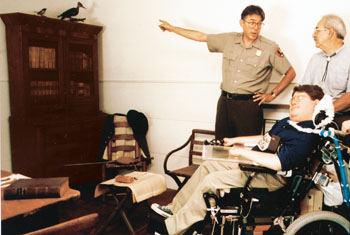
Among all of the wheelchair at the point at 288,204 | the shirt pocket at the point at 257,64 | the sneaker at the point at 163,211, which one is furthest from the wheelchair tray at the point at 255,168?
the shirt pocket at the point at 257,64

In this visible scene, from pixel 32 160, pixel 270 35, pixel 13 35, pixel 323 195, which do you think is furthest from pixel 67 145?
pixel 323 195

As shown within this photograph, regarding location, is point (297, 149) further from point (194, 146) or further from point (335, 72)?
point (194, 146)

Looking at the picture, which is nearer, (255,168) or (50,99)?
(255,168)

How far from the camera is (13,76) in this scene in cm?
386

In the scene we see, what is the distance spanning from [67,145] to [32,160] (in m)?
0.41

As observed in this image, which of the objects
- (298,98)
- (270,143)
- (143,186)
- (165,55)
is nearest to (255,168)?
(270,143)

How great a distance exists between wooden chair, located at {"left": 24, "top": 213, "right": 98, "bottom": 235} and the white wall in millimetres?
2645

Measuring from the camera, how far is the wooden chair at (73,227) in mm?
1100

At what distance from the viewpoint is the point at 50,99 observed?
13.3 feet

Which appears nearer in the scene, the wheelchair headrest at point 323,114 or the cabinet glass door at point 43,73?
the wheelchair headrest at point 323,114

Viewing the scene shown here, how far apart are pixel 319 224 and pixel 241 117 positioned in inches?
50.9

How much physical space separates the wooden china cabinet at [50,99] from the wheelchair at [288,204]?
2191 millimetres

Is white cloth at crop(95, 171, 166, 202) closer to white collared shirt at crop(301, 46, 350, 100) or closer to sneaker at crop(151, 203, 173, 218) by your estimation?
sneaker at crop(151, 203, 173, 218)

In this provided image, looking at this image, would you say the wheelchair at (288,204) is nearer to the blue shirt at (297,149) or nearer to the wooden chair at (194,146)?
the blue shirt at (297,149)
